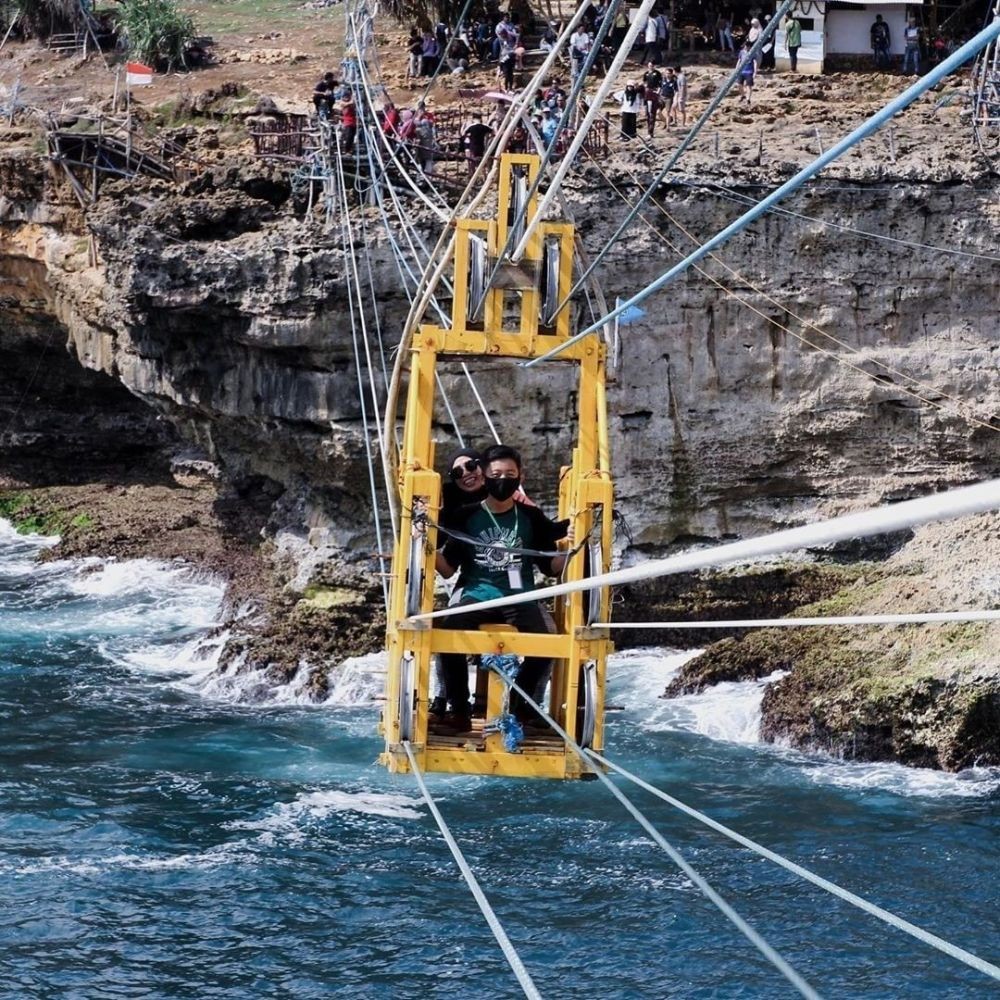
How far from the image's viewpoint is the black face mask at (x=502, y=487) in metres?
14.8

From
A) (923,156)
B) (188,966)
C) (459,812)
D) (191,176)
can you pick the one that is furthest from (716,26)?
(188,966)

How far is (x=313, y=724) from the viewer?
2645 cm

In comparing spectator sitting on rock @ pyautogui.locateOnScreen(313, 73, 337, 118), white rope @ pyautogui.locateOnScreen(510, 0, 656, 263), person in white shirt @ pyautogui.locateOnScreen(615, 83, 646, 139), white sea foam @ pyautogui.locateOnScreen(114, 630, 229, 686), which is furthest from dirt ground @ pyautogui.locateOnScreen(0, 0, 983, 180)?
white rope @ pyautogui.locateOnScreen(510, 0, 656, 263)

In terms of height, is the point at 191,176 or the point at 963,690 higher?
the point at 191,176

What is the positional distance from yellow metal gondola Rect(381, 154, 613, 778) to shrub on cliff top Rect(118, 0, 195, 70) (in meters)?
29.8

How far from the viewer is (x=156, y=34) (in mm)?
43188

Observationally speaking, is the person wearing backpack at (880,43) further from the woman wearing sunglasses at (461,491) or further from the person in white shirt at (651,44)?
the woman wearing sunglasses at (461,491)

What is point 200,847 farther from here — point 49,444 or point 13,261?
point 49,444

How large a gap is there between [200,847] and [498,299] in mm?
8071

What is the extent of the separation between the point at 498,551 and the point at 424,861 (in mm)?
6146

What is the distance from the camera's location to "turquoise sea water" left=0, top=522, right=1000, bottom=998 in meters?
16.9

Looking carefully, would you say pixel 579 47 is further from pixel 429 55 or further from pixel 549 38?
pixel 429 55

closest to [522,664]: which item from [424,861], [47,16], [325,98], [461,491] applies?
[461,491]

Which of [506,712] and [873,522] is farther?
[506,712]
